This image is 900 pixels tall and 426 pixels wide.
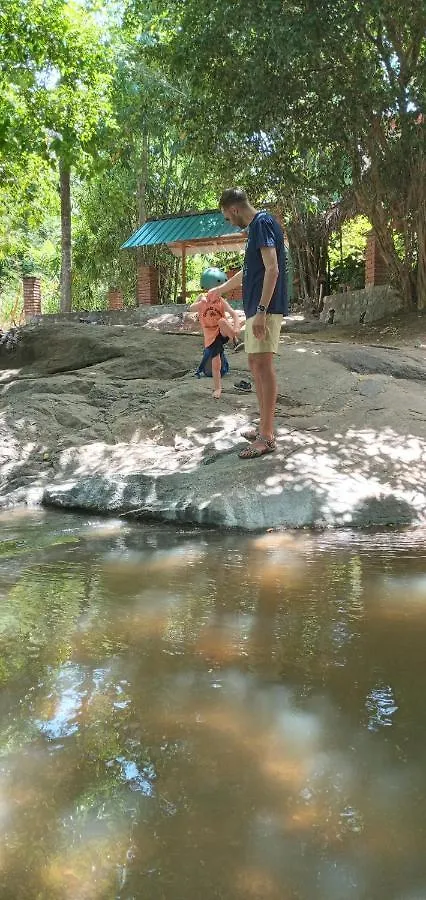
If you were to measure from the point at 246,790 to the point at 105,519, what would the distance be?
2840 mm

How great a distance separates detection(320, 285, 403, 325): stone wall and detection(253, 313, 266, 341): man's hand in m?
8.55

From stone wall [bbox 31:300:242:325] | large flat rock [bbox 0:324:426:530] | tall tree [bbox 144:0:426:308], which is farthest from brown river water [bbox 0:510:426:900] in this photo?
stone wall [bbox 31:300:242:325]

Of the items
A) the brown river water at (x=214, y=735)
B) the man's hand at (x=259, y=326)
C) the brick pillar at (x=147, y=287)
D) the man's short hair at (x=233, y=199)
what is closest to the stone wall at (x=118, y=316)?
the brick pillar at (x=147, y=287)

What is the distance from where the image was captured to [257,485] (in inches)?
156

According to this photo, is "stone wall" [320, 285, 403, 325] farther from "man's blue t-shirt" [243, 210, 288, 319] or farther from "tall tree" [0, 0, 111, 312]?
"man's blue t-shirt" [243, 210, 288, 319]

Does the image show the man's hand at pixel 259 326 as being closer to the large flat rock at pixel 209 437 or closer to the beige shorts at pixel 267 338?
the beige shorts at pixel 267 338

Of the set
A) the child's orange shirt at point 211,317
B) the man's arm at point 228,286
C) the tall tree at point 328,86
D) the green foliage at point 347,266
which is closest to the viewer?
the man's arm at point 228,286

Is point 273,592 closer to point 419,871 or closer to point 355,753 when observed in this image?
point 355,753

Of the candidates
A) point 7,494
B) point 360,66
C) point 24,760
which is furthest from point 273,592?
point 360,66

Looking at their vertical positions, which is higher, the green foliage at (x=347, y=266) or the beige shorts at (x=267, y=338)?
the green foliage at (x=347, y=266)

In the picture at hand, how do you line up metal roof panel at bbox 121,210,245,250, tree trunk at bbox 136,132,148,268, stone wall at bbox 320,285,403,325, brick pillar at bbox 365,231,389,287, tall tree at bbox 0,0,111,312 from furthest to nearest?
tree trunk at bbox 136,132,148,268, metal roof panel at bbox 121,210,245,250, brick pillar at bbox 365,231,389,287, stone wall at bbox 320,285,403,325, tall tree at bbox 0,0,111,312

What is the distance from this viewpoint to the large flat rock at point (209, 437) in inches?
152

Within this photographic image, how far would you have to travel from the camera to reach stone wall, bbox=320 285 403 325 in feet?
40.5

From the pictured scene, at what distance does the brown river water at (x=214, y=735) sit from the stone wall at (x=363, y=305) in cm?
1040
